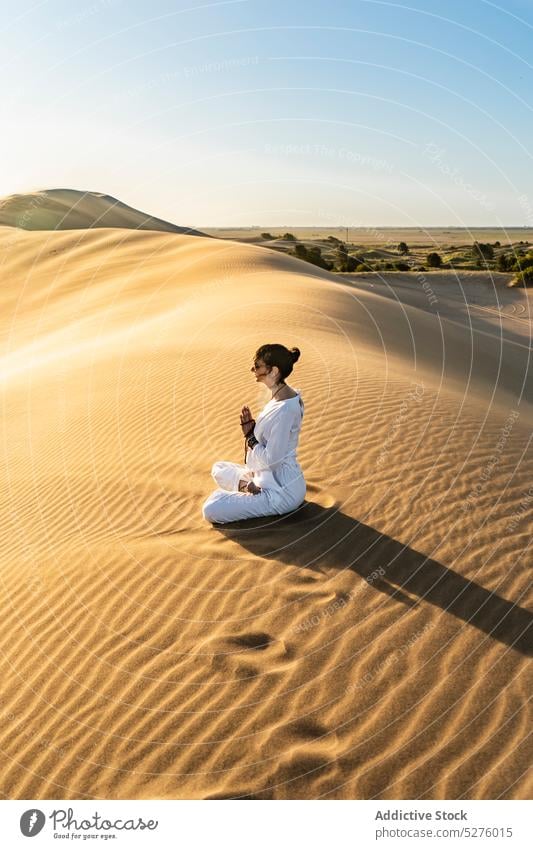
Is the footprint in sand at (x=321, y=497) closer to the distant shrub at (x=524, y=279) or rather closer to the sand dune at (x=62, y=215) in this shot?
the distant shrub at (x=524, y=279)

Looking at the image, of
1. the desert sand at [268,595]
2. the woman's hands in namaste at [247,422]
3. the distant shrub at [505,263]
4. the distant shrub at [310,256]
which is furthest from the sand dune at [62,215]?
the woman's hands in namaste at [247,422]

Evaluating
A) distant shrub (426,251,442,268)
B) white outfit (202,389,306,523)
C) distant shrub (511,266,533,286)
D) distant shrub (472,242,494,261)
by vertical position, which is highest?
distant shrub (472,242,494,261)

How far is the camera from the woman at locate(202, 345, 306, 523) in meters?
5.84

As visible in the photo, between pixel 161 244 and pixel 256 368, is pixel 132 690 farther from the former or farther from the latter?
pixel 161 244

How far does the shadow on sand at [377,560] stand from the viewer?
5074 millimetres

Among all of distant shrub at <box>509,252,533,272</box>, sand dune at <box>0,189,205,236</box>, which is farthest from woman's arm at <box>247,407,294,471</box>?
sand dune at <box>0,189,205,236</box>

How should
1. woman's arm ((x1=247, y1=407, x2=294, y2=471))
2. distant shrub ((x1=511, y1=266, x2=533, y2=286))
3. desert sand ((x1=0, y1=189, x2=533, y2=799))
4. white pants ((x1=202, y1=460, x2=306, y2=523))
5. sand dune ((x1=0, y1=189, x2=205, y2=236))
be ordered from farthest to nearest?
sand dune ((x1=0, y1=189, x2=205, y2=236)), distant shrub ((x1=511, y1=266, x2=533, y2=286)), white pants ((x1=202, y1=460, x2=306, y2=523)), woman's arm ((x1=247, y1=407, x2=294, y2=471)), desert sand ((x1=0, y1=189, x2=533, y2=799))

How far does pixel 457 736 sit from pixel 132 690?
213 centimetres

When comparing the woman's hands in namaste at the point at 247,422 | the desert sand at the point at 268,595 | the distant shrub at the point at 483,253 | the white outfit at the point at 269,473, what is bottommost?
the desert sand at the point at 268,595

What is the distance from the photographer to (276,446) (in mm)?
5922

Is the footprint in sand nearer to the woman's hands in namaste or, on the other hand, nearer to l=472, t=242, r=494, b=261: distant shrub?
the woman's hands in namaste

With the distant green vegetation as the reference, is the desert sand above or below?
below

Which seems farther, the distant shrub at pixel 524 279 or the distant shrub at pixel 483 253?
the distant shrub at pixel 483 253

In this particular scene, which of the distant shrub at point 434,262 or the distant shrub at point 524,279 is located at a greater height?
the distant shrub at point 434,262
